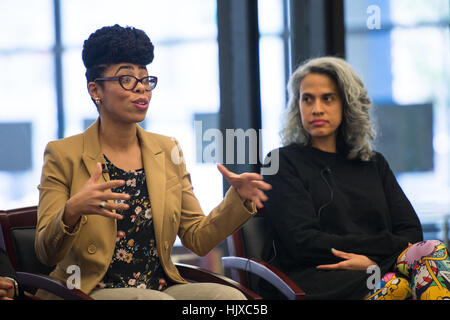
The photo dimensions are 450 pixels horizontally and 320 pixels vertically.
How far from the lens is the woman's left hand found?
1.96 metres

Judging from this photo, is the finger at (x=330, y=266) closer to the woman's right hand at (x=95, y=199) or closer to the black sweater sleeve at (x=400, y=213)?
the black sweater sleeve at (x=400, y=213)

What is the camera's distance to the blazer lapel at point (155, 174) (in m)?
2.10

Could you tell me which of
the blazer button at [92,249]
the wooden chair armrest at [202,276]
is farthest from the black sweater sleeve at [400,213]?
the blazer button at [92,249]

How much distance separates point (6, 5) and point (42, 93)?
24.5 inches

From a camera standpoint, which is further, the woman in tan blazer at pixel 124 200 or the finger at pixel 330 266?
the finger at pixel 330 266

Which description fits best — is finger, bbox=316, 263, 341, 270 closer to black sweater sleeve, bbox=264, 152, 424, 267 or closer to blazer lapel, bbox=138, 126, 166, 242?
black sweater sleeve, bbox=264, 152, 424, 267

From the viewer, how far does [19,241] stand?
7.63ft

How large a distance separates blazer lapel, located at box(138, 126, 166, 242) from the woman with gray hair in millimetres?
718

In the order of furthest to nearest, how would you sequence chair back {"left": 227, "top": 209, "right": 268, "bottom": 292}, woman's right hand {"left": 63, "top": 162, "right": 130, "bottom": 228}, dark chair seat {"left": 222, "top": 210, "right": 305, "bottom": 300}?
1. chair back {"left": 227, "top": 209, "right": 268, "bottom": 292}
2. dark chair seat {"left": 222, "top": 210, "right": 305, "bottom": 300}
3. woman's right hand {"left": 63, "top": 162, "right": 130, "bottom": 228}

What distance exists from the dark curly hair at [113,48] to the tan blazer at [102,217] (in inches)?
10.3

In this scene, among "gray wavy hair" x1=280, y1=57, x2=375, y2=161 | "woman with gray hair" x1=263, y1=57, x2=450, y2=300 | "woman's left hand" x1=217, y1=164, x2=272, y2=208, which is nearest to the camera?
"woman's left hand" x1=217, y1=164, x2=272, y2=208

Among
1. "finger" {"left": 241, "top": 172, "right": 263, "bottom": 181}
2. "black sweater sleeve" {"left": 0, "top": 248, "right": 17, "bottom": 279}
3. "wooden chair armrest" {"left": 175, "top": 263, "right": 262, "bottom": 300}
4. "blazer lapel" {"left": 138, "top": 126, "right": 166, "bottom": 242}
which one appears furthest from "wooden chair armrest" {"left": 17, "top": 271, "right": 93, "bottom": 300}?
"finger" {"left": 241, "top": 172, "right": 263, "bottom": 181}
